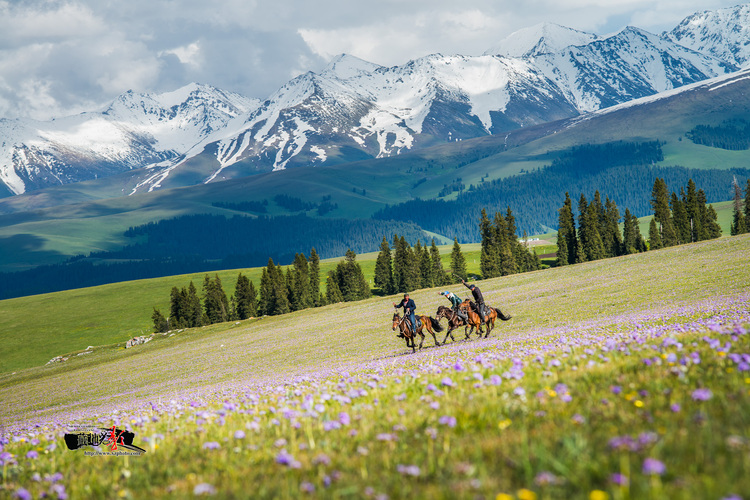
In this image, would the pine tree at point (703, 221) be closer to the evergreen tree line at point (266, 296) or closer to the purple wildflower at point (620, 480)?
the evergreen tree line at point (266, 296)

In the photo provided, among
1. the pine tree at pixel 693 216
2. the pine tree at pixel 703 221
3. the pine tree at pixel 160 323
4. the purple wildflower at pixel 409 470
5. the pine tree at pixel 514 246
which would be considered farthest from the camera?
the pine tree at pixel 514 246

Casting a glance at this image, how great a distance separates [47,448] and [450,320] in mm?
23409

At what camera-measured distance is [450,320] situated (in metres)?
29.4

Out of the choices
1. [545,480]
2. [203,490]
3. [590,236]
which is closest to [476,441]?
[545,480]

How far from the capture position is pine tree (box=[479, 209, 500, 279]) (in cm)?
13250

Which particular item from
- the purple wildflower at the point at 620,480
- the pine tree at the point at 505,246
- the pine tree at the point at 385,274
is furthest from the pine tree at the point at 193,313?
the purple wildflower at the point at 620,480

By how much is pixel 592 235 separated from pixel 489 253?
85.0ft

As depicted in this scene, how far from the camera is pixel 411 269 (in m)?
141

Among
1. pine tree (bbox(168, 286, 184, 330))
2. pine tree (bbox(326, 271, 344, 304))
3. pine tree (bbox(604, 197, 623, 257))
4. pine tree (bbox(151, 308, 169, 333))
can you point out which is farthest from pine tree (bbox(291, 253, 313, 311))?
pine tree (bbox(604, 197, 623, 257))

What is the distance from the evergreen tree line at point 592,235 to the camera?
402ft

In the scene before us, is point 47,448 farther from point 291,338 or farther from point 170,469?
point 291,338

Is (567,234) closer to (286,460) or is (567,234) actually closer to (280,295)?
(280,295)

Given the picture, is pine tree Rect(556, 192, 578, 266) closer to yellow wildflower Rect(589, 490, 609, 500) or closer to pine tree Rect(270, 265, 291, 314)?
pine tree Rect(270, 265, 291, 314)

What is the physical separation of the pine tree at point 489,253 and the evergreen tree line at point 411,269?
9354mm
